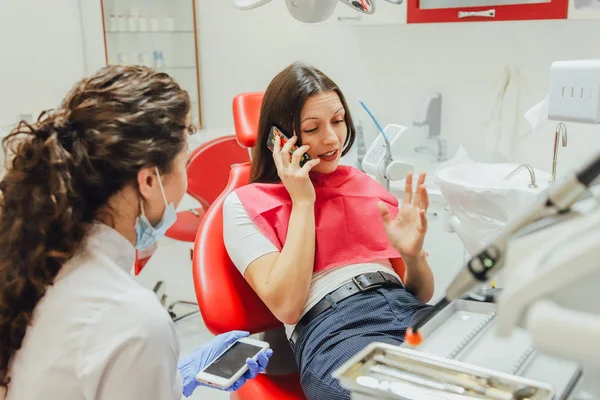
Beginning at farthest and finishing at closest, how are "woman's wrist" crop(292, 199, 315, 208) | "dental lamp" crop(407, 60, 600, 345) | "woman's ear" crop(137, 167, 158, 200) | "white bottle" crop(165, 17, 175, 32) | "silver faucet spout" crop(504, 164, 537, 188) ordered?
"white bottle" crop(165, 17, 175, 32) < "silver faucet spout" crop(504, 164, 537, 188) < "woman's wrist" crop(292, 199, 315, 208) < "woman's ear" crop(137, 167, 158, 200) < "dental lamp" crop(407, 60, 600, 345)

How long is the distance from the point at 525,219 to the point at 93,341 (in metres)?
0.70

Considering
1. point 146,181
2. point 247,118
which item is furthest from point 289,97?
point 146,181

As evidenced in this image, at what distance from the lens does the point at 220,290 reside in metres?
1.66

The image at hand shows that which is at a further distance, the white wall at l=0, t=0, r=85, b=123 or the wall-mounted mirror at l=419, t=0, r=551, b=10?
the white wall at l=0, t=0, r=85, b=123

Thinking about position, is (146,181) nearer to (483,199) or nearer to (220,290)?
(220,290)

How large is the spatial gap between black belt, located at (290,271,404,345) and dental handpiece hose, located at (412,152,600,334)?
0.85 m

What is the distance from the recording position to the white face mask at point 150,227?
3.76ft

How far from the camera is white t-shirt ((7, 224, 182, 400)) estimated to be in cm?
100

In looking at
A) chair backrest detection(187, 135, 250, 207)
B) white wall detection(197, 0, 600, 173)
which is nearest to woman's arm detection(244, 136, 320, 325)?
white wall detection(197, 0, 600, 173)

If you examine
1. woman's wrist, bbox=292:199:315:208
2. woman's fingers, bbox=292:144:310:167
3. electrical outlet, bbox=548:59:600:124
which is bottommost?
woman's wrist, bbox=292:199:315:208

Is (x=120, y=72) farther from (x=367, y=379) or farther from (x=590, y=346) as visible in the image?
(x=590, y=346)

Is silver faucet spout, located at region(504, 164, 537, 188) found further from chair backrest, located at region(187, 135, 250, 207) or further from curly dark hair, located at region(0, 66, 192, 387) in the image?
curly dark hair, located at region(0, 66, 192, 387)

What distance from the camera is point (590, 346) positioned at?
1.63 feet

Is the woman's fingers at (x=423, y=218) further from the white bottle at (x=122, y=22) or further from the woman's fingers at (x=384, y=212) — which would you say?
the white bottle at (x=122, y=22)
